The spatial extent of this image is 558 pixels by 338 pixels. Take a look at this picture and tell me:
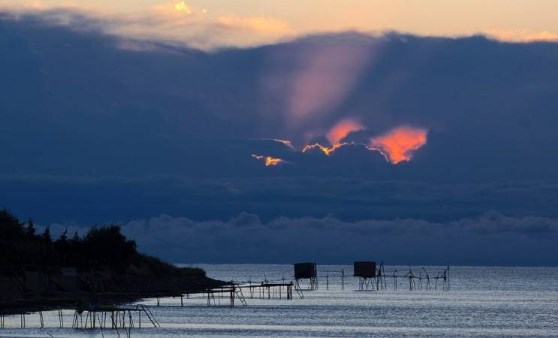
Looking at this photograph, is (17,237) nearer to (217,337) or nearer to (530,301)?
(217,337)

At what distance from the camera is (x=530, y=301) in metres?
138

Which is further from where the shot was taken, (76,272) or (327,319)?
(76,272)

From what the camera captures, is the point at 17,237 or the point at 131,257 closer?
the point at 17,237

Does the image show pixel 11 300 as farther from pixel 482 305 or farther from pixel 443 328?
pixel 482 305

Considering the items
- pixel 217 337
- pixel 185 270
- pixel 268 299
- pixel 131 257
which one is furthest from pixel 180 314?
pixel 185 270

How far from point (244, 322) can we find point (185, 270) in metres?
83.1

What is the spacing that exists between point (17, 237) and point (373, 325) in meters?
46.9

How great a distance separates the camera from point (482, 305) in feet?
411

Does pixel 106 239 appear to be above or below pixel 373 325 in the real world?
above

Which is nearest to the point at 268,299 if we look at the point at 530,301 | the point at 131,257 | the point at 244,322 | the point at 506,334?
the point at 131,257

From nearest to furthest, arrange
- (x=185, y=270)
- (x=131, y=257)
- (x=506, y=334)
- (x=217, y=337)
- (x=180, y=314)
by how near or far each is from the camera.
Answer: (x=217, y=337), (x=506, y=334), (x=180, y=314), (x=131, y=257), (x=185, y=270)

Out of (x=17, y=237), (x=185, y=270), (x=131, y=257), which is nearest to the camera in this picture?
(x=17, y=237)

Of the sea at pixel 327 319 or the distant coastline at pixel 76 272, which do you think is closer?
the sea at pixel 327 319

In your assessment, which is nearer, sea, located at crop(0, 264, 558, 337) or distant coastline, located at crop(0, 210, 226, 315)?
sea, located at crop(0, 264, 558, 337)
